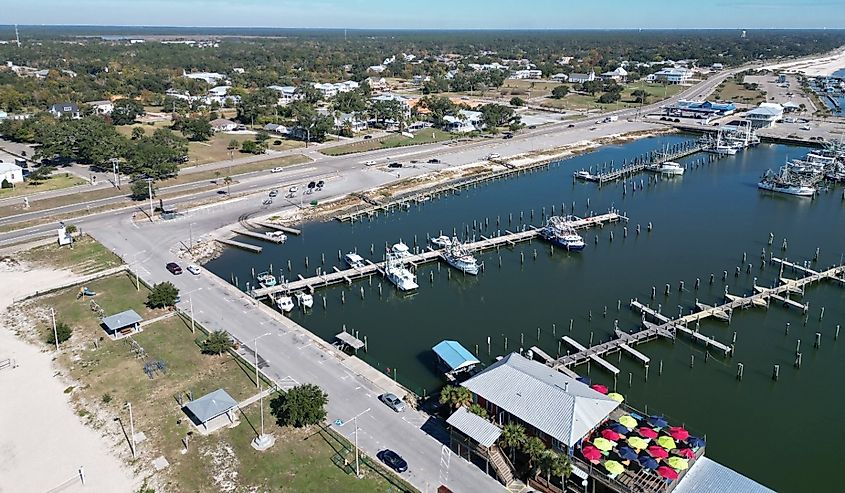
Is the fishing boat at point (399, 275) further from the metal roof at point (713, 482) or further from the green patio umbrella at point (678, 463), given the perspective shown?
the metal roof at point (713, 482)

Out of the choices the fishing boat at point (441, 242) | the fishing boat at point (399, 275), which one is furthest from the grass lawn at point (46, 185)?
the fishing boat at point (441, 242)

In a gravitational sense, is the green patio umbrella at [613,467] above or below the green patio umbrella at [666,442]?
below

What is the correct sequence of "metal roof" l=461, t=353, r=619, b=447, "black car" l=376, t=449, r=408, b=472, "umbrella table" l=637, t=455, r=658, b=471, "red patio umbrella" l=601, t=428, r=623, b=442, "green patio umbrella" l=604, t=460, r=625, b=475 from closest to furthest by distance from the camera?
"green patio umbrella" l=604, t=460, r=625, b=475, "umbrella table" l=637, t=455, r=658, b=471, "metal roof" l=461, t=353, r=619, b=447, "red patio umbrella" l=601, t=428, r=623, b=442, "black car" l=376, t=449, r=408, b=472

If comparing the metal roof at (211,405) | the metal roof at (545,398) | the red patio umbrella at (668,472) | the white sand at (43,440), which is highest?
the metal roof at (545,398)

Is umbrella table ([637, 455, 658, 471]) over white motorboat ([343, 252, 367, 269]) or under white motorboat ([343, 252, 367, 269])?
over

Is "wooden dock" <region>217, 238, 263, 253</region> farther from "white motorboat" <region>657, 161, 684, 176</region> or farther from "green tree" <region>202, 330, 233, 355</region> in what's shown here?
"white motorboat" <region>657, 161, 684, 176</region>

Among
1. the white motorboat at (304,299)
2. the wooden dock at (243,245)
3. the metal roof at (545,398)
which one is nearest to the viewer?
the metal roof at (545,398)

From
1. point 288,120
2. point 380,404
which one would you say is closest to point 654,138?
point 288,120

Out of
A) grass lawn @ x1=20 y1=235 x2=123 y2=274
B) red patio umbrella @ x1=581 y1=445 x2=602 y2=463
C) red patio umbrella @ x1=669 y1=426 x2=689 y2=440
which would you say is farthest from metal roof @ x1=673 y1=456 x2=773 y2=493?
grass lawn @ x1=20 y1=235 x2=123 y2=274
